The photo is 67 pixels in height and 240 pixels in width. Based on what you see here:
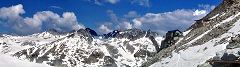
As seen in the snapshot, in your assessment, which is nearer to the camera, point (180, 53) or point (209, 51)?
point (209, 51)

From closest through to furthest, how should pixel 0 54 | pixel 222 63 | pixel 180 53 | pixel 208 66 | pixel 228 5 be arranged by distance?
1. pixel 0 54
2. pixel 222 63
3. pixel 208 66
4. pixel 180 53
5. pixel 228 5

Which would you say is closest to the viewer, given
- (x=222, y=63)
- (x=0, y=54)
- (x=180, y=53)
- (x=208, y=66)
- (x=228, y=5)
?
(x=0, y=54)

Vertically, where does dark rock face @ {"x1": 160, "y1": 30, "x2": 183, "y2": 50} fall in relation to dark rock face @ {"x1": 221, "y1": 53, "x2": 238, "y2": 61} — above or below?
above

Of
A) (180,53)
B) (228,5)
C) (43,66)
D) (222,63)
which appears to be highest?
(228,5)

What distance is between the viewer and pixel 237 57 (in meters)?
28.3

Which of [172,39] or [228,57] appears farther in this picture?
[172,39]

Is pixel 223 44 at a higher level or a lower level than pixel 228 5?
lower

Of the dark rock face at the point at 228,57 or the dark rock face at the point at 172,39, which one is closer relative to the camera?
the dark rock face at the point at 228,57

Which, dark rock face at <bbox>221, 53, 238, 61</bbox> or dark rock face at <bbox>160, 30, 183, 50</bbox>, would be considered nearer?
dark rock face at <bbox>221, 53, 238, 61</bbox>

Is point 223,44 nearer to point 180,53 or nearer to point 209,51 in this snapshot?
point 209,51

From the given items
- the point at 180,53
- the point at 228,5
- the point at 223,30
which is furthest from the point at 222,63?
the point at 228,5

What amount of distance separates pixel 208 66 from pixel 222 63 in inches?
109

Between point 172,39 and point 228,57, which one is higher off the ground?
point 172,39

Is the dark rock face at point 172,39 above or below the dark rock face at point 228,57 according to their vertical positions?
above
